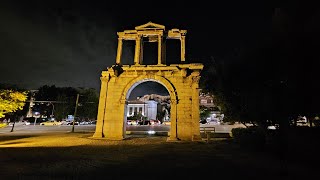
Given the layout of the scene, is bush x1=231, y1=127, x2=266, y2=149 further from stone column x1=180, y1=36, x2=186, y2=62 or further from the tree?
the tree

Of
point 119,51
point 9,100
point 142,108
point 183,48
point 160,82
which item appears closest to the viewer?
point 160,82

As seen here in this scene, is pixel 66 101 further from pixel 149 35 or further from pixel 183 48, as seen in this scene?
pixel 183 48

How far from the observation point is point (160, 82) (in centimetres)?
1825

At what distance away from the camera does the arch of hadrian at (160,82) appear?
678 inches

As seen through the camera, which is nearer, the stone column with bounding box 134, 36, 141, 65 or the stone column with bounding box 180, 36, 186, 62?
the stone column with bounding box 180, 36, 186, 62

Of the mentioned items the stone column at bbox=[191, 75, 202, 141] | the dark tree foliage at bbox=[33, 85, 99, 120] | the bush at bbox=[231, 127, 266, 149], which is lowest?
the bush at bbox=[231, 127, 266, 149]

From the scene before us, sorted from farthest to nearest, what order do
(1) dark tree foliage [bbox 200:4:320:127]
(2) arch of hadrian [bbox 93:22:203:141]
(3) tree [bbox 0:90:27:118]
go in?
1. (3) tree [bbox 0:90:27:118]
2. (2) arch of hadrian [bbox 93:22:203:141]
3. (1) dark tree foliage [bbox 200:4:320:127]

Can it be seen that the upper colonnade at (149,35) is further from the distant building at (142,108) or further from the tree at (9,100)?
the distant building at (142,108)

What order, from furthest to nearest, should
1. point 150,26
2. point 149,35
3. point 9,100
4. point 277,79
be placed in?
1. point 9,100
2. point 149,35
3. point 150,26
4. point 277,79

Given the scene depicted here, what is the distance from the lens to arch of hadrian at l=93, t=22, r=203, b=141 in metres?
17.2

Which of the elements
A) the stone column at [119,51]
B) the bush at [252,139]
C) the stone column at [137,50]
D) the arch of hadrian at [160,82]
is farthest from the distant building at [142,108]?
the bush at [252,139]

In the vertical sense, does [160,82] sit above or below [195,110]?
above

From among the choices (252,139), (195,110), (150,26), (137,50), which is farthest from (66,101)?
(252,139)

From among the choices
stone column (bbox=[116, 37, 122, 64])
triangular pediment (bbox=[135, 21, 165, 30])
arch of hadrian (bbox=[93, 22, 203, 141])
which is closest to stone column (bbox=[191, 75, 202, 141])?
arch of hadrian (bbox=[93, 22, 203, 141])
